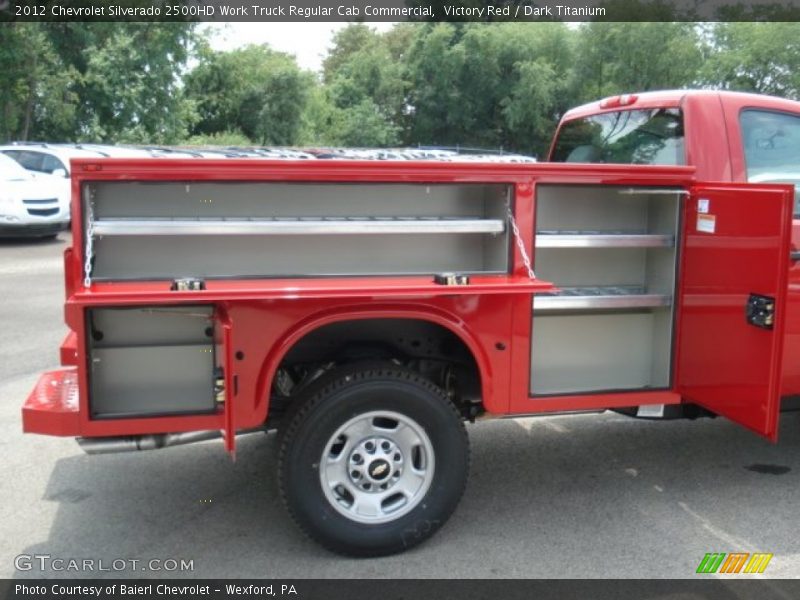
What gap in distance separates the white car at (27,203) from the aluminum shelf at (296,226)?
13568 mm

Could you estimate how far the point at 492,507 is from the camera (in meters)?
4.46

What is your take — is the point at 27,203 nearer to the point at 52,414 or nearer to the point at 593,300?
the point at 52,414

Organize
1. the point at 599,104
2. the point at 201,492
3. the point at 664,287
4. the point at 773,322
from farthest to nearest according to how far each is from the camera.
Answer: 1. the point at 599,104
2. the point at 201,492
3. the point at 664,287
4. the point at 773,322

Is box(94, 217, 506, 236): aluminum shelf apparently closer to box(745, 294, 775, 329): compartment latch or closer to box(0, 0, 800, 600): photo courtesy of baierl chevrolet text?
box(0, 0, 800, 600): photo courtesy of baierl chevrolet text

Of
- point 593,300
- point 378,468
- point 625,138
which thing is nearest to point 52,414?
point 378,468

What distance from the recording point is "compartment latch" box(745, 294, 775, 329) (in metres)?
3.65

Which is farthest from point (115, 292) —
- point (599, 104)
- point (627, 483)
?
point (599, 104)

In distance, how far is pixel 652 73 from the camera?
36656mm

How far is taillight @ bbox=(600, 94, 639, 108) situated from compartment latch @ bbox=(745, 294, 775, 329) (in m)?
1.75

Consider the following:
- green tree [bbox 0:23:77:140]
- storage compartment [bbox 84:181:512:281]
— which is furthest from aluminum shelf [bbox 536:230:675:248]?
green tree [bbox 0:23:77:140]

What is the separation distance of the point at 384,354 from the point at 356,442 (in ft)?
1.77

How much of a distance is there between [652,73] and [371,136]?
13927 millimetres

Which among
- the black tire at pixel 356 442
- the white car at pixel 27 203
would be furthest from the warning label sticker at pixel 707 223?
the white car at pixel 27 203

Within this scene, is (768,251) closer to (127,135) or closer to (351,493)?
(351,493)
